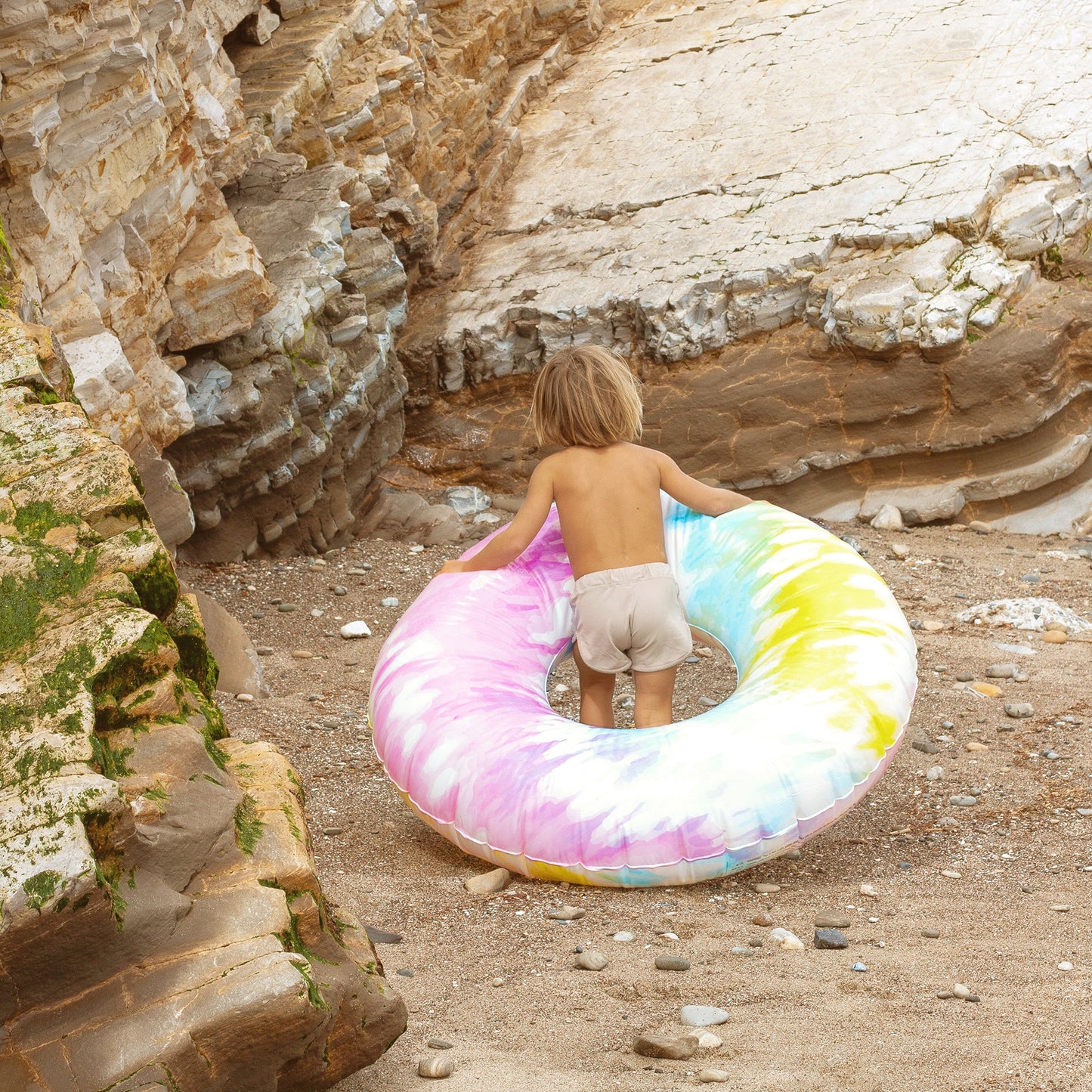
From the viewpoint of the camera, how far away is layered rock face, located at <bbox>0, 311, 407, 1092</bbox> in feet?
5.92

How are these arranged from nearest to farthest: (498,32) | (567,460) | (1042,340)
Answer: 1. (567,460)
2. (1042,340)
3. (498,32)

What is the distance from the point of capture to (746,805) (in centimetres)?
297

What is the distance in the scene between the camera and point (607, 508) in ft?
12.0

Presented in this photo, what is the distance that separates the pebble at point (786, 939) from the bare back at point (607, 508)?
123cm

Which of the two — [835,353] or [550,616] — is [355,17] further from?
[550,616]

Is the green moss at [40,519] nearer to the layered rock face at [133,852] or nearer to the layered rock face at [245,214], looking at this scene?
the layered rock face at [133,852]

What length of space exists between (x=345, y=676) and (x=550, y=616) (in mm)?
1485

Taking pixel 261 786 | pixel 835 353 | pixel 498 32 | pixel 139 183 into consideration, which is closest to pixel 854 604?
pixel 261 786

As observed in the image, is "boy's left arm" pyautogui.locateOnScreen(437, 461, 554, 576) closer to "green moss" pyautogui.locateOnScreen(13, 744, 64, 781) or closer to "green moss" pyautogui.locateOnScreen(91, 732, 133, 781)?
"green moss" pyautogui.locateOnScreen(91, 732, 133, 781)

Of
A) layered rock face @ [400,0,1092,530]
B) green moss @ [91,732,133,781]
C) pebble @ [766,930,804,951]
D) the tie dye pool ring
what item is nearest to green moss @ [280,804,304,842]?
green moss @ [91,732,133,781]

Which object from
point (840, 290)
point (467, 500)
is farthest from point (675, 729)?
point (840, 290)

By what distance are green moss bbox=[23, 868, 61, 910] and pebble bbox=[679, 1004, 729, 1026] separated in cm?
123

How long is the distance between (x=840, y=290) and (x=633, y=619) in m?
4.09

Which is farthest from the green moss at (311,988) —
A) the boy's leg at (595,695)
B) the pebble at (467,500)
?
the pebble at (467,500)
